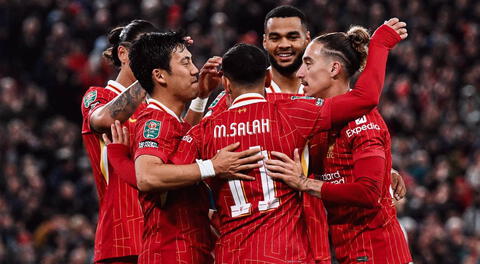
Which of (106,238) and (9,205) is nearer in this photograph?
(106,238)

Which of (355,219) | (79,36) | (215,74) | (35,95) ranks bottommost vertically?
(355,219)

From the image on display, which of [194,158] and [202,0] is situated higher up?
[202,0]

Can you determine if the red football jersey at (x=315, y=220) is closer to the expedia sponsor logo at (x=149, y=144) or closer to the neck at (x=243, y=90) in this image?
the neck at (x=243, y=90)

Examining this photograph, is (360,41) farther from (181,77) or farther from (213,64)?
(181,77)

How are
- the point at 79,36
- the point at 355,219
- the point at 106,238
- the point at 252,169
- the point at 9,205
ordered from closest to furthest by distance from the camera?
the point at 252,169 < the point at 355,219 < the point at 106,238 < the point at 9,205 < the point at 79,36

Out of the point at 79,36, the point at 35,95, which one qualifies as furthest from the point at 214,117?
the point at 79,36

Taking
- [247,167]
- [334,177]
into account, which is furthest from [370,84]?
[247,167]

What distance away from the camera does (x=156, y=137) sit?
568cm

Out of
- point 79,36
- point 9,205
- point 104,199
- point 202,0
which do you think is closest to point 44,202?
point 9,205

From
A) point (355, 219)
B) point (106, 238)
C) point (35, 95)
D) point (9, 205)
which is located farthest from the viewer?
A: point (35, 95)

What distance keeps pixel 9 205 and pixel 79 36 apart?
505cm

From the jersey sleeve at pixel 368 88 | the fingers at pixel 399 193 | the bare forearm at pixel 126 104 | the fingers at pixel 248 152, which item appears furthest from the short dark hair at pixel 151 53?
the fingers at pixel 399 193

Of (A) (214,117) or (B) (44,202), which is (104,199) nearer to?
(A) (214,117)

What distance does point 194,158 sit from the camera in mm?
5719
